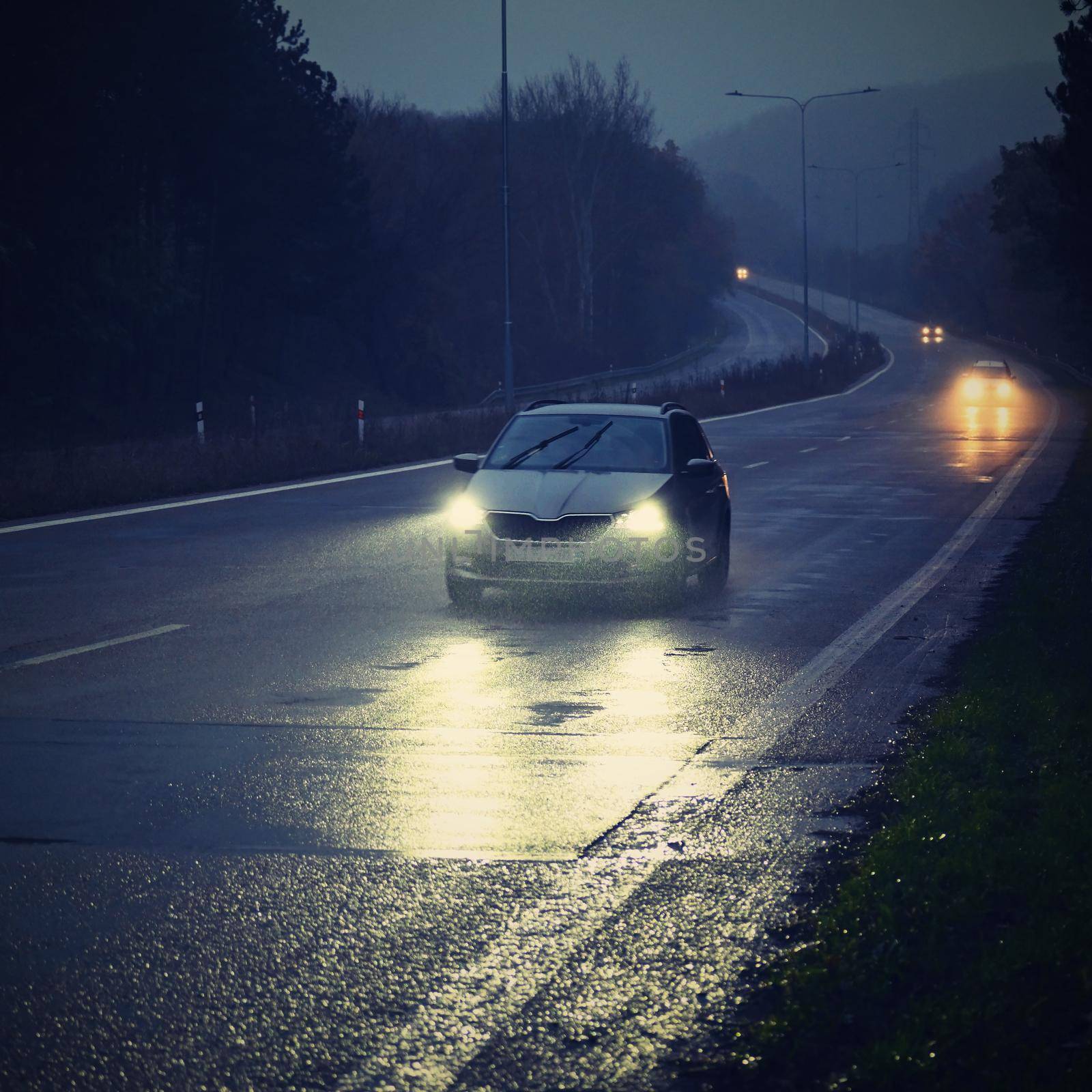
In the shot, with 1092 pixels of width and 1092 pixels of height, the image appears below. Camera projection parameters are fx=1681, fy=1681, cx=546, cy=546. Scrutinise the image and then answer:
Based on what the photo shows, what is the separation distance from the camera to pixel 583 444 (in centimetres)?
1391

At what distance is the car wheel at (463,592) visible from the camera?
12711mm

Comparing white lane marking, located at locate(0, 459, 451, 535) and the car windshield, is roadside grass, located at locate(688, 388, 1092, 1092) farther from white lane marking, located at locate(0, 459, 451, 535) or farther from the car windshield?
white lane marking, located at locate(0, 459, 451, 535)

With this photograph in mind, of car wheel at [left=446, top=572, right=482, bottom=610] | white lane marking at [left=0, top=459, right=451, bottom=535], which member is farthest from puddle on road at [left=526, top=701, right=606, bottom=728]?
white lane marking at [left=0, top=459, right=451, bottom=535]

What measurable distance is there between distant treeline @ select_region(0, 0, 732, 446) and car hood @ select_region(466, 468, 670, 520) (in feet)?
106

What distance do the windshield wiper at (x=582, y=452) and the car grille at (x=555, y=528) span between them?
3.06ft

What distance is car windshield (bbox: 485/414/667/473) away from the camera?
13.6 metres

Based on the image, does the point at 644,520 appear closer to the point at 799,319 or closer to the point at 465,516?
the point at 465,516

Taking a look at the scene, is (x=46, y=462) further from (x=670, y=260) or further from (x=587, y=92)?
(x=670, y=260)

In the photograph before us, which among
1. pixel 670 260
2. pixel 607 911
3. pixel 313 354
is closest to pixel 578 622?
pixel 607 911

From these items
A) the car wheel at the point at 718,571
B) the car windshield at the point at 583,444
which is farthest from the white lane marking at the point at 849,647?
the car windshield at the point at 583,444

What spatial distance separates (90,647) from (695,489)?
5.08 m

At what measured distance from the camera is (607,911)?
5305 mm

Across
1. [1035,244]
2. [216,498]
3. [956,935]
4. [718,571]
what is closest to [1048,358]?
[1035,244]

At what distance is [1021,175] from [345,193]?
3889 centimetres
